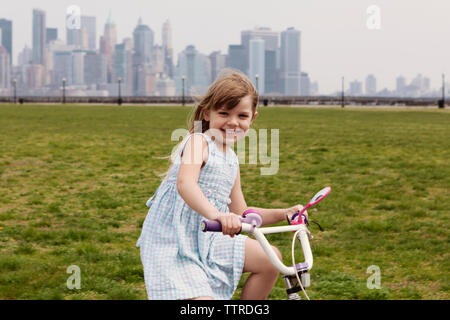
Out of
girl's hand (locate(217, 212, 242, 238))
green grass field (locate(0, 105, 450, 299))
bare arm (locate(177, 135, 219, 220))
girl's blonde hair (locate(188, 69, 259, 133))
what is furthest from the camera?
green grass field (locate(0, 105, 450, 299))

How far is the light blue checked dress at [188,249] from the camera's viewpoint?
305 cm

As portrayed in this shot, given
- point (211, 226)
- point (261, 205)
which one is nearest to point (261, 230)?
point (211, 226)

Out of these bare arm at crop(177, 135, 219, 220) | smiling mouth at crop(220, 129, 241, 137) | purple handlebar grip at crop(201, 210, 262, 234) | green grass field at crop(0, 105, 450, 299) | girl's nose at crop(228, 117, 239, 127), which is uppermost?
girl's nose at crop(228, 117, 239, 127)

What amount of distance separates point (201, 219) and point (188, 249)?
6.9 inches

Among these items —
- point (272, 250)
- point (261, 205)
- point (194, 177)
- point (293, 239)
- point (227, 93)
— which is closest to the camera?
point (293, 239)

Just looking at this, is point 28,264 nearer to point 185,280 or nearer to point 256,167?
point 185,280

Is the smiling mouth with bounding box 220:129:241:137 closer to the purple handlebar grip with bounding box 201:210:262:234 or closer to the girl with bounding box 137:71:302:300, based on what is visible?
the girl with bounding box 137:71:302:300

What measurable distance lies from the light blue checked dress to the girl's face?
8 cm

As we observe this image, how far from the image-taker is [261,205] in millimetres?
10719

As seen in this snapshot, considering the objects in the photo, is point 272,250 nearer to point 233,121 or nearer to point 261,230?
point 261,230

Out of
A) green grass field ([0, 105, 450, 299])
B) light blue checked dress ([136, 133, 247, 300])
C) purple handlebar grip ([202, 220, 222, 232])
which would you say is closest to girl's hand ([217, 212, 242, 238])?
purple handlebar grip ([202, 220, 222, 232])

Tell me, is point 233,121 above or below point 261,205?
above

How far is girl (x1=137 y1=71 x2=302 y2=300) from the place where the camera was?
3.05m

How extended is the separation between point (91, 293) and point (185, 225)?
3053 mm
